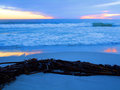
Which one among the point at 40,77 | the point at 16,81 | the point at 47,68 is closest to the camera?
the point at 16,81

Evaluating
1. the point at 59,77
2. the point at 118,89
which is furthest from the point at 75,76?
the point at 118,89

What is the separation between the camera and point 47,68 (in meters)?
2.58

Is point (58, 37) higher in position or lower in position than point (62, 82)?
higher

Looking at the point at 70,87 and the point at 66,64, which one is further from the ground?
the point at 66,64

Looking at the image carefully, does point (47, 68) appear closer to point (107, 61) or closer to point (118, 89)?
point (118, 89)

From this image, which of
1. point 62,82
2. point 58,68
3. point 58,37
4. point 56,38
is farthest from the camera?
point 58,37

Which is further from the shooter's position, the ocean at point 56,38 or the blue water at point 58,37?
the blue water at point 58,37

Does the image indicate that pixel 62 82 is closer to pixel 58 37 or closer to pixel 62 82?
pixel 62 82

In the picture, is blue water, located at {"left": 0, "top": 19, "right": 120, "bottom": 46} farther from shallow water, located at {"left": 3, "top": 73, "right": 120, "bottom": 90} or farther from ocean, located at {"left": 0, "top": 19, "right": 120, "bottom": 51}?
shallow water, located at {"left": 3, "top": 73, "right": 120, "bottom": 90}

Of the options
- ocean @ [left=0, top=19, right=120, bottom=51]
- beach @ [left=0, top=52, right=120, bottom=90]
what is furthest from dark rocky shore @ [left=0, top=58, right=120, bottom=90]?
ocean @ [left=0, top=19, right=120, bottom=51]

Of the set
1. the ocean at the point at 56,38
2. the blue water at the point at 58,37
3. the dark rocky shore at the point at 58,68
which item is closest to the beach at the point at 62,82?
the dark rocky shore at the point at 58,68

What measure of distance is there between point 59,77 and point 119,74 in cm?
133

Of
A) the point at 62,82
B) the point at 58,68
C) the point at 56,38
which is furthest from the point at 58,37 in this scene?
the point at 62,82

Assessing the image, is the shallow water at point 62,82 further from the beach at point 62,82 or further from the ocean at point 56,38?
the ocean at point 56,38
